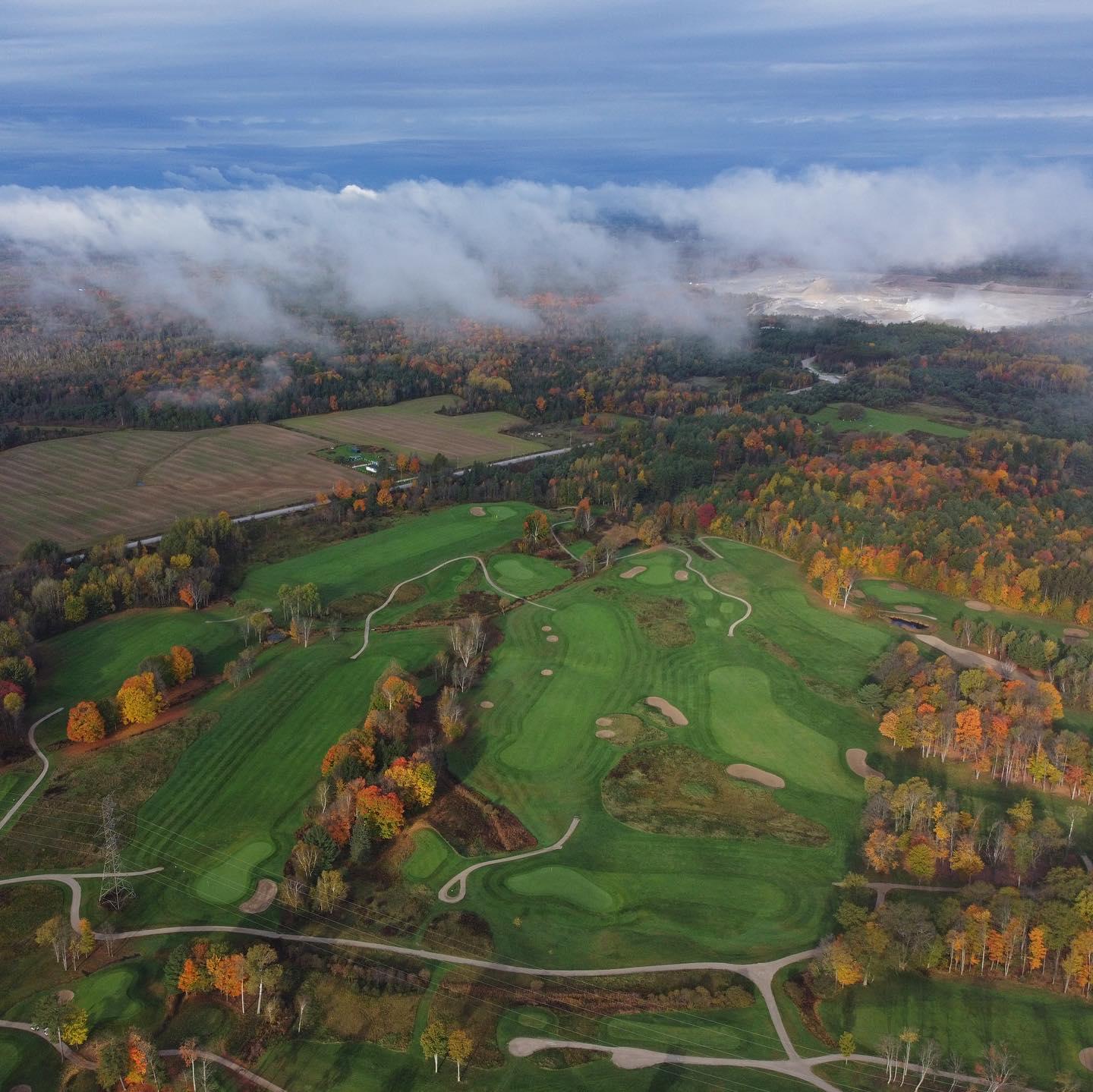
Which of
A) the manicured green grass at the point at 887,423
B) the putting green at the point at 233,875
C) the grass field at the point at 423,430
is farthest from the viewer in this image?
the manicured green grass at the point at 887,423

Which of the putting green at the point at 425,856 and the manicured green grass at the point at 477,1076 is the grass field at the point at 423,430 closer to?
the putting green at the point at 425,856

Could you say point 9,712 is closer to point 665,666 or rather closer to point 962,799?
point 665,666

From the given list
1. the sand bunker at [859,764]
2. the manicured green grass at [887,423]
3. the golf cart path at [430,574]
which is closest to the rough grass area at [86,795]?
the golf cart path at [430,574]

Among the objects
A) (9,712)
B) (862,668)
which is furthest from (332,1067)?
(862,668)

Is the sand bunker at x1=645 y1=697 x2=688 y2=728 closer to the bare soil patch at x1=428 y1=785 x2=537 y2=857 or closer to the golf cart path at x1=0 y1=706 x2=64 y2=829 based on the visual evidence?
the bare soil patch at x1=428 y1=785 x2=537 y2=857

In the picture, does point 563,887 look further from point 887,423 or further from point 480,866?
point 887,423

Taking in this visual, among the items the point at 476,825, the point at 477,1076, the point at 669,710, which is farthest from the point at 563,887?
the point at 669,710
